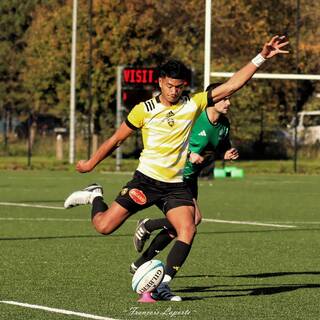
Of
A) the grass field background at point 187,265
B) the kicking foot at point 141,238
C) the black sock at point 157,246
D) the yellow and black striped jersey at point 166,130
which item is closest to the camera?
the grass field background at point 187,265

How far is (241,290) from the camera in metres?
12.0

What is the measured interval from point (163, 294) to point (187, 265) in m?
3.36

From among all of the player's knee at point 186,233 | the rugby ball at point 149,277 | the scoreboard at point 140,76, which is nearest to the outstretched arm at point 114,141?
the player's knee at point 186,233

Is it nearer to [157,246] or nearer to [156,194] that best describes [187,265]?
[157,246]

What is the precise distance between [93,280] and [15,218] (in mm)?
9415

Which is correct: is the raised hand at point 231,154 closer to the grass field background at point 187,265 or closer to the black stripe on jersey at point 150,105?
the grass field background at point 187,265

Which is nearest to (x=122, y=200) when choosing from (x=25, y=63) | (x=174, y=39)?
(x=174, y=39)

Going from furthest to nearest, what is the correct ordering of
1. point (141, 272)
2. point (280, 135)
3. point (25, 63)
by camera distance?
point (25, 63) < point (280, 135) < point (141, 272)

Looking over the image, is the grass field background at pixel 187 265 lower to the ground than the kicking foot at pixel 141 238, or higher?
lower

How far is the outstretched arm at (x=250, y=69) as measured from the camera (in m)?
11.0

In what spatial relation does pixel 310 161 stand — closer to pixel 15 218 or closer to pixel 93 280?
pixel 15 218

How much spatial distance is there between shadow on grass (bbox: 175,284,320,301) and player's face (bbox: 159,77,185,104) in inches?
70.5

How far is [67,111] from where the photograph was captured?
60094 millimetres

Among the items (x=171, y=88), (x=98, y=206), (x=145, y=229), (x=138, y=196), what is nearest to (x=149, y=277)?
(x=138, y=196)
